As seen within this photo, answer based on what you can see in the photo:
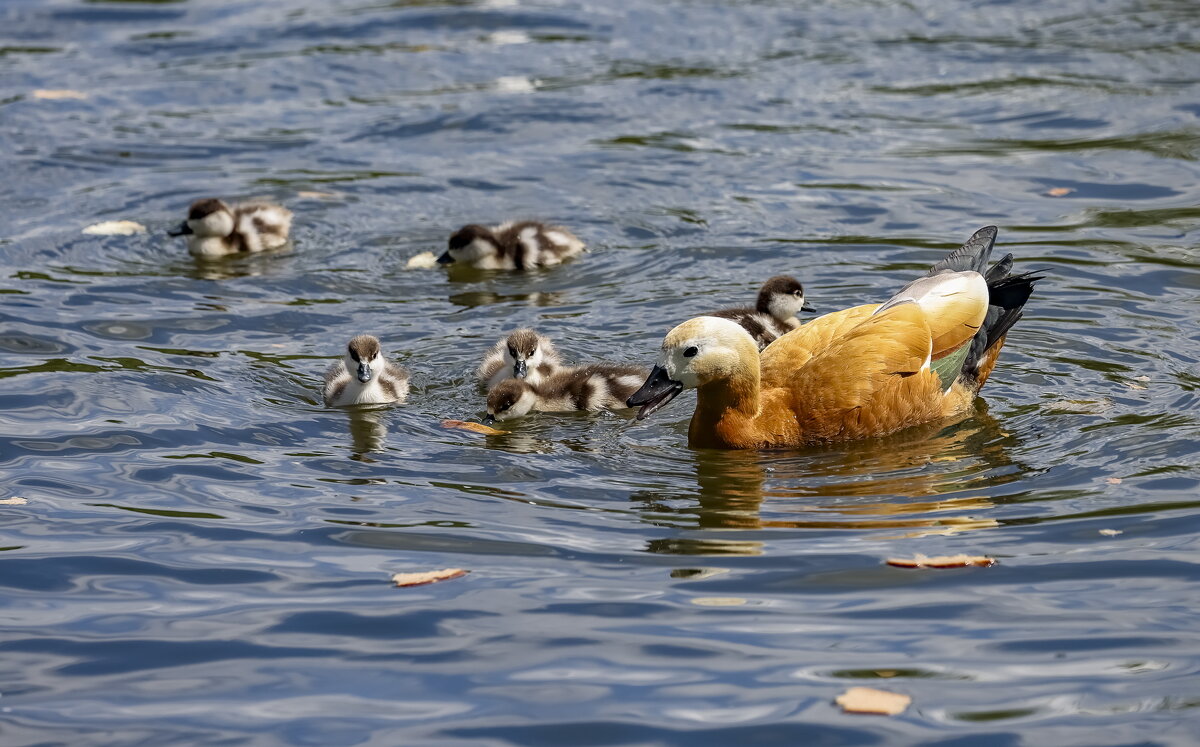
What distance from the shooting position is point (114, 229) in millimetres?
11258

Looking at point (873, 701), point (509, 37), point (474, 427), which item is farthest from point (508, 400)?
point (509, 37)

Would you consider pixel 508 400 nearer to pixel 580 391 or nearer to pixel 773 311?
pixel 580 391

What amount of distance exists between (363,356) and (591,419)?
1.19 meters

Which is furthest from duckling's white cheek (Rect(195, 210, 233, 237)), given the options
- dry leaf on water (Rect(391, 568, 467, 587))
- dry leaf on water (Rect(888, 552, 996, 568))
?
dry leaf on water (Rect(888, 552, 996, 568))

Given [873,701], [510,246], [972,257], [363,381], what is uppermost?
[972,257]

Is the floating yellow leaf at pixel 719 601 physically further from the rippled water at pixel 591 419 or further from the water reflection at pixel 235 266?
the water reflection at pixel 235 266

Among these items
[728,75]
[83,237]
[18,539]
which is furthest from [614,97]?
[18,539]

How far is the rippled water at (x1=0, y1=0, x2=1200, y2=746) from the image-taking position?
4762mm

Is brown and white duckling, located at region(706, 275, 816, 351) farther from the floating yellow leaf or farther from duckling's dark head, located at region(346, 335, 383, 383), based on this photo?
the floating yellow leaf

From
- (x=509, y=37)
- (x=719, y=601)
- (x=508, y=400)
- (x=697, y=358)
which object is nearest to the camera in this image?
(x=719, y=601)

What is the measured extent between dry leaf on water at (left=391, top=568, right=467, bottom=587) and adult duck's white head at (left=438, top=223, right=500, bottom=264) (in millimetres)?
4977

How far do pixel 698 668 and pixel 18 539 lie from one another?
113 inches

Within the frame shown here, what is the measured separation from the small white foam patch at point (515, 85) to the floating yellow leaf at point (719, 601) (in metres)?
10.1

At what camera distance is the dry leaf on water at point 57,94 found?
1484 centimetres
